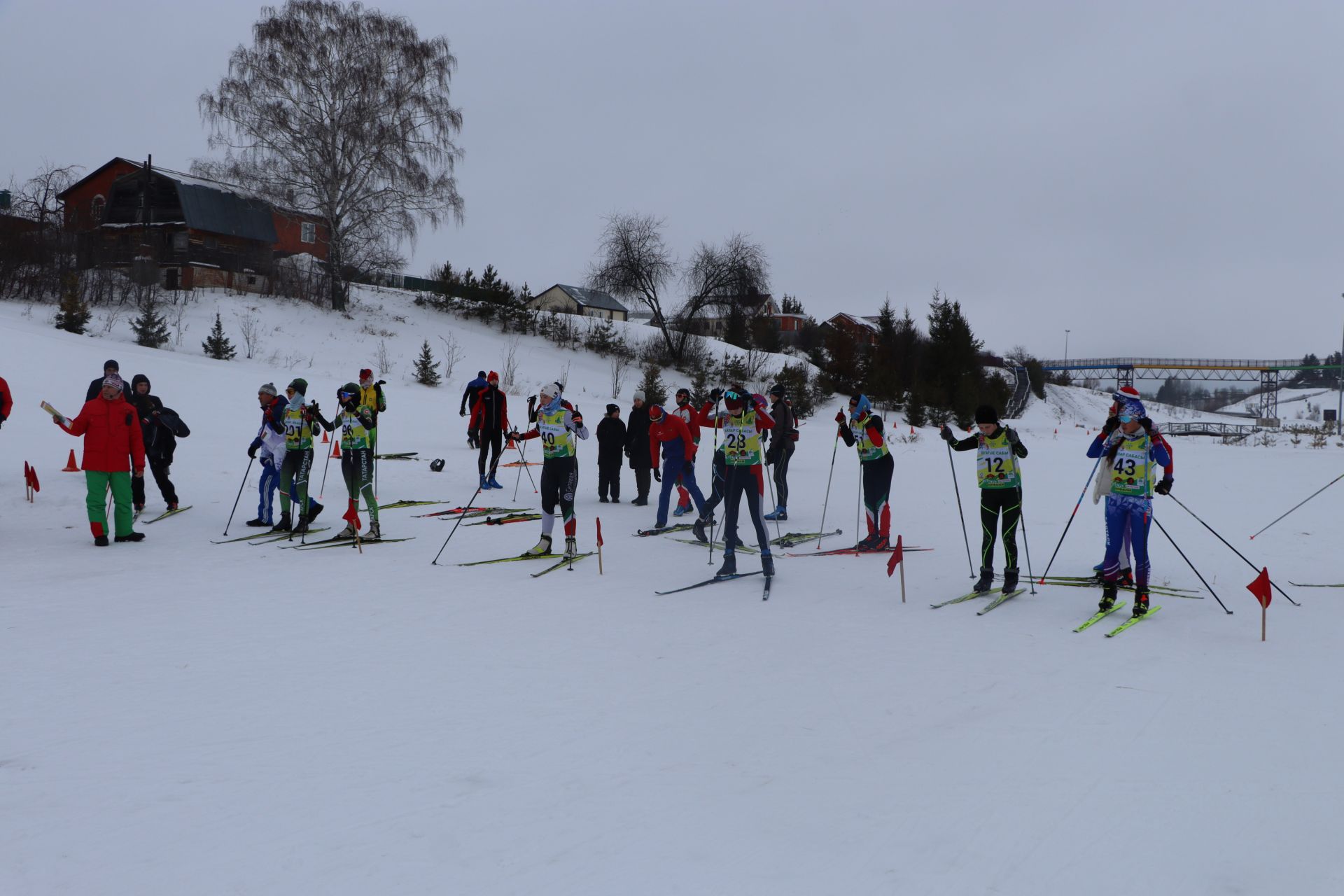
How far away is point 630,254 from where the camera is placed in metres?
41.1

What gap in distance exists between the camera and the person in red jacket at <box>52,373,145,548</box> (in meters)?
9.29

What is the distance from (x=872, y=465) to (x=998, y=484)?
2.27m

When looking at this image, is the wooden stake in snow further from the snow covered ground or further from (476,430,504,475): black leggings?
(476,430,504,475): black leggings

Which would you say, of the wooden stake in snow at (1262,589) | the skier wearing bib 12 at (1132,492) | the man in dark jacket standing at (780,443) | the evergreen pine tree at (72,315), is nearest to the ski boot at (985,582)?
the skier wearing bib 12 at (1132,492)

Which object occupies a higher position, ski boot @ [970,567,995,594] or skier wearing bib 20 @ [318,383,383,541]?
skier wearing bib 20 @ [318,383,383,541]

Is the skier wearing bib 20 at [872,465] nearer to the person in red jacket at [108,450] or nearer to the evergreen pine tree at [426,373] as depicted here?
the person in red jacket at [108,450]

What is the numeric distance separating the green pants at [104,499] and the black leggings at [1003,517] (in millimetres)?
8875

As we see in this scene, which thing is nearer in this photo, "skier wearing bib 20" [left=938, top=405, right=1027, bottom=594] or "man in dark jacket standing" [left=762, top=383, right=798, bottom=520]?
"skier wearing bib 20" [left=938, top=405, right=1027, bottom=594]

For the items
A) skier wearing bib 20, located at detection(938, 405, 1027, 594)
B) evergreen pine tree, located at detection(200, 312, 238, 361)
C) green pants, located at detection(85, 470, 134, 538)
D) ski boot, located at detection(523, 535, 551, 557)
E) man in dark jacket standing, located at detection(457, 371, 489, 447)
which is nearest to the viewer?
skier wearing bib 20, located at detection(938, 405, 1027, 594)

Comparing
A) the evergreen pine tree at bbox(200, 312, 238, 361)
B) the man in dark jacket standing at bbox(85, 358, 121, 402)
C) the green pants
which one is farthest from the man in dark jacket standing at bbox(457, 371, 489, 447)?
the evergreen pine tree at bbox(200, 312, 238, 361)

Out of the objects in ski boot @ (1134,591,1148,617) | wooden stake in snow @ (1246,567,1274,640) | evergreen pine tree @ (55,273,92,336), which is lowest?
ski boot @ (1134,591,1148,617)

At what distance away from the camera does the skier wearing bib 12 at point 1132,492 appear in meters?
7.12

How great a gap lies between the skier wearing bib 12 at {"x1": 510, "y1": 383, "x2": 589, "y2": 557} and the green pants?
445 cm

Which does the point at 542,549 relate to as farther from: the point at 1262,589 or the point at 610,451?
the point at 1262,589
